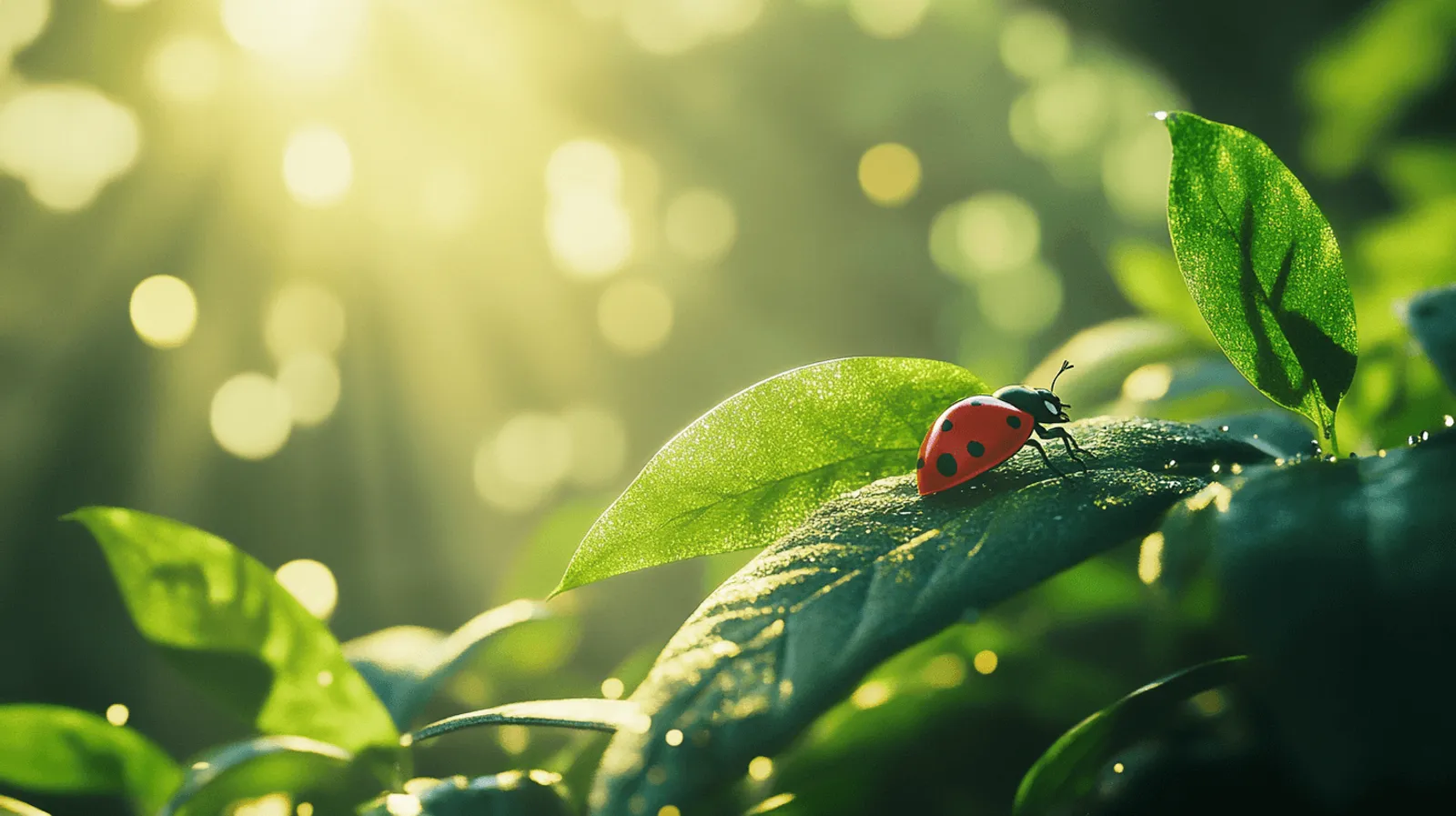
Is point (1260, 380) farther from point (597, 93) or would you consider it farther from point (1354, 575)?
point (597, 93)

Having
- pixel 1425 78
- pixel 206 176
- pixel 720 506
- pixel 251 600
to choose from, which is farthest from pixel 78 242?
pixel 1425 78

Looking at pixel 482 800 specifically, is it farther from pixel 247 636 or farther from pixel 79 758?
pixel 79 758

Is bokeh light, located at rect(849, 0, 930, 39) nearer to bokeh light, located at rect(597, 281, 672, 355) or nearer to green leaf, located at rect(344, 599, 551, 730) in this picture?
bokeh light, located at rect(597, 281, 672, 355)

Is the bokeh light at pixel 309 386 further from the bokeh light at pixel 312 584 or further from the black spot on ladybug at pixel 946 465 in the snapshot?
the black spot on ladybug at pixel 946 465

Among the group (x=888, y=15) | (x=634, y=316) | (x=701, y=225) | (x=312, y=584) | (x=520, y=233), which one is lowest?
(x=312, y=584)

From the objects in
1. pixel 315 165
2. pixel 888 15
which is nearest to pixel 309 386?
pixel 315 165
